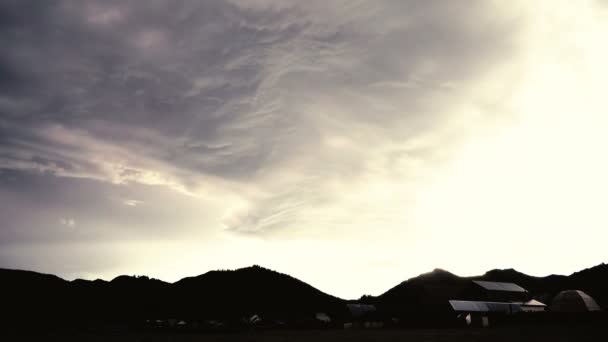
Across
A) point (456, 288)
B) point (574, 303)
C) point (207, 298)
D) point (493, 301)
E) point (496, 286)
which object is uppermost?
point (456, 288)

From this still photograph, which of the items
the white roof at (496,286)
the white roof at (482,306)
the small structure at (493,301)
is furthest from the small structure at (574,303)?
the white roof at (496,286)

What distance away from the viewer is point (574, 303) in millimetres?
77188

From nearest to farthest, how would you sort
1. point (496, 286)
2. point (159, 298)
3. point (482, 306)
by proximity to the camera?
point (482, 306) < point (496, 286) < point (159, 298)

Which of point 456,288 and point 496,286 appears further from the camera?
point 456,288

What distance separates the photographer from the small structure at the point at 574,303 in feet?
249

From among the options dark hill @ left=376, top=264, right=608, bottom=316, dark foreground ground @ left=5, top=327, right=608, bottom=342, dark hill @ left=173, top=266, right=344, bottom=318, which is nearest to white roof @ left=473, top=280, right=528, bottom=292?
dark hill @ left=376, top=264, right=608, bottom=316

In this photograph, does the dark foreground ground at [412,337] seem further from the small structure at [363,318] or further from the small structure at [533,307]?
the small structure at [533,307]

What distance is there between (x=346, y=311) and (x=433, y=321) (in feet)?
112

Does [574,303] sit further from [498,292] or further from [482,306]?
[498,292]

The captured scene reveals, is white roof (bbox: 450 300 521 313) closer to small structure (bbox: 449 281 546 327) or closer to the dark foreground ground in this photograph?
small structure (bbox: 449 281 546 327)

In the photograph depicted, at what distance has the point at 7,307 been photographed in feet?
282

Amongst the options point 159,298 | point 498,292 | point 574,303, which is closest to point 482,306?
point 498,292

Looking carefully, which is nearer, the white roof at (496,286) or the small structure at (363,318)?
the small structure at (363,318)

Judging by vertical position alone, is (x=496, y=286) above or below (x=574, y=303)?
above
